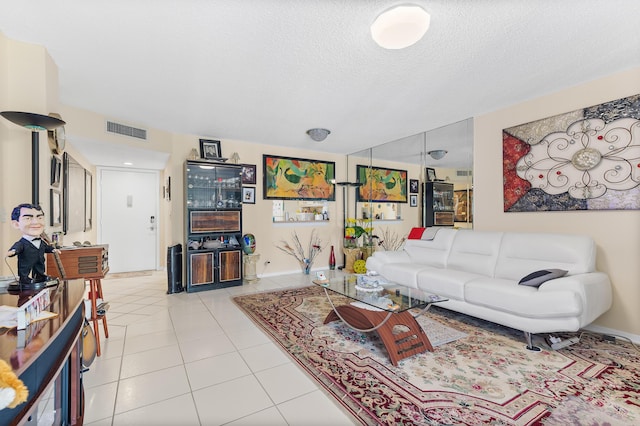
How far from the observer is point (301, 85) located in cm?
286

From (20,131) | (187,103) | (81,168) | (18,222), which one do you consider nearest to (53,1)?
(20,131)

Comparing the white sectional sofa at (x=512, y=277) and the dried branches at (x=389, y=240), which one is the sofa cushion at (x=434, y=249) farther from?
the dried branches at (x=389, y=240)

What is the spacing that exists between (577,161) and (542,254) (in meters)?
0.99

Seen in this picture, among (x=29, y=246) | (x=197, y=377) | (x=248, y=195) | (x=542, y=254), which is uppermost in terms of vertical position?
(x=248, y=195)

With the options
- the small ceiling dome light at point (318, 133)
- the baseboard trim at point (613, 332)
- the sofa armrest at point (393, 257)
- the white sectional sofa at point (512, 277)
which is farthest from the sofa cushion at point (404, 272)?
the small ceiling dome light at point (318, 133)

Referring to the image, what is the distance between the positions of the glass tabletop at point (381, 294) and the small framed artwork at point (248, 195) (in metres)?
2.50

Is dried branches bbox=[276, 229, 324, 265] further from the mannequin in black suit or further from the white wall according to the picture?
the mannequin in black suit

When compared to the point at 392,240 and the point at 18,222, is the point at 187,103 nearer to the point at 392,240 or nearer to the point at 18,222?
the point at 18,222

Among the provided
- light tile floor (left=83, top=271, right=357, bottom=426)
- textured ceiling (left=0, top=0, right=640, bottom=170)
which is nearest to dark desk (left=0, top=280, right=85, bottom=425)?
light tile floor (left=83, top=271, right=357, bottom=426)

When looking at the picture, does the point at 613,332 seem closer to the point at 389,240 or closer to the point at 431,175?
the point at 431,175

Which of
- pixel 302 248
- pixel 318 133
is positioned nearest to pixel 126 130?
pixel 318 133

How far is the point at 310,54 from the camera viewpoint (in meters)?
2.31

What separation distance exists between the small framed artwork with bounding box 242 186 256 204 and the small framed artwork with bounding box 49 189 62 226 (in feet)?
7.84

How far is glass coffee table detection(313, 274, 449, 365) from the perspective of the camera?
2209 mm
